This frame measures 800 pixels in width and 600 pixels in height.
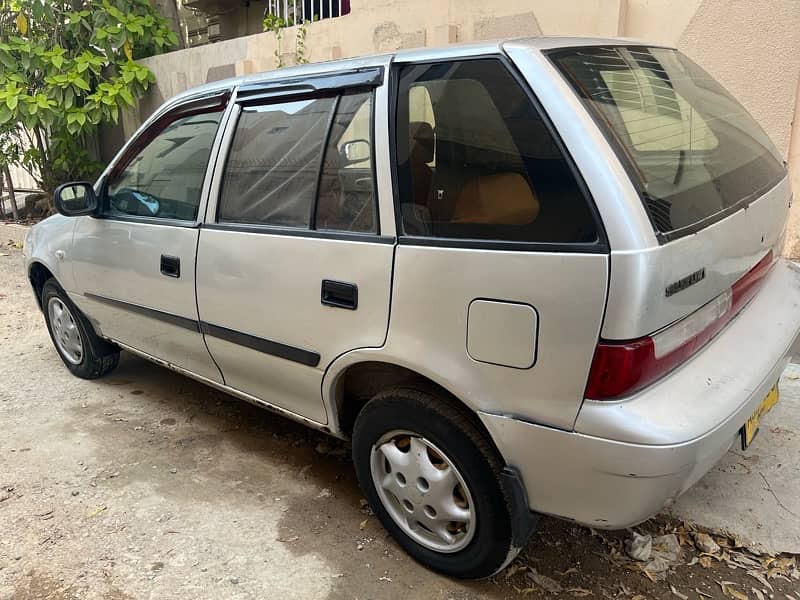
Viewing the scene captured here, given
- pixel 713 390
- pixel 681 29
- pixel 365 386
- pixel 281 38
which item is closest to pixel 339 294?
pixel 365 386

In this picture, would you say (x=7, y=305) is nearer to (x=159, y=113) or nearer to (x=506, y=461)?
(x=159, y=113)

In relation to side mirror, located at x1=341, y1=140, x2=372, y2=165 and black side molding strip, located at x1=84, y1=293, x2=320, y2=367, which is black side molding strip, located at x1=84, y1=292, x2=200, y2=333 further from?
side mirror, located at x1=341, y1=140, x2=372, y2=165

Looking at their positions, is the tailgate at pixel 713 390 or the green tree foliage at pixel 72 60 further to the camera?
the green tree foliage at pixel 72 60

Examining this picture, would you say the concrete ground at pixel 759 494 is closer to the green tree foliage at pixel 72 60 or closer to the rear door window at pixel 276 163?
the rear door window at pixel 276 163

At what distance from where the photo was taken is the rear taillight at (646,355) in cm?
169

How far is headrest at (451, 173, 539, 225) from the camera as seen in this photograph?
6.06ft

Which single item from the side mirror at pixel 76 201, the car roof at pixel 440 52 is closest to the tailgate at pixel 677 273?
the car roof at pixel 440 52

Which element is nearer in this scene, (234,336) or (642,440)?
(642,440)

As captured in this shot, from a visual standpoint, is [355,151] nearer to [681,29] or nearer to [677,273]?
[677,273]

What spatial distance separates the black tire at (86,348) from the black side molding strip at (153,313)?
38cm

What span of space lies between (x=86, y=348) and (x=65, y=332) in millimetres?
297

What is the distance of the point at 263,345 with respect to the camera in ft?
8.70

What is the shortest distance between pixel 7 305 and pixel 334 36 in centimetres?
401

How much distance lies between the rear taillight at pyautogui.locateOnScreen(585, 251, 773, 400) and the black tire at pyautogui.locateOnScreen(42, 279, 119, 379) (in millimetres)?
3189
